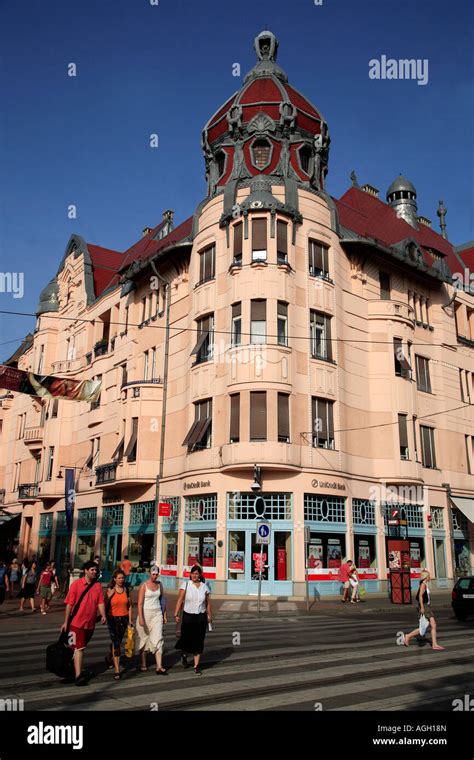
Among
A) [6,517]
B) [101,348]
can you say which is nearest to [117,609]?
[101,348]

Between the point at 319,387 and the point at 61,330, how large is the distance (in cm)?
2717

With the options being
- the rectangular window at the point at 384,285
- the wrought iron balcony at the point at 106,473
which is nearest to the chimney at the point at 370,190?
the rectangular window at the point at 384,285

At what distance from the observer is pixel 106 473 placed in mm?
34781

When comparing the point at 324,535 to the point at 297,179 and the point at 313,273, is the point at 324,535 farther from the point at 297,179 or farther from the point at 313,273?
the point at 297,179

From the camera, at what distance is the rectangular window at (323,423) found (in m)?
28.0

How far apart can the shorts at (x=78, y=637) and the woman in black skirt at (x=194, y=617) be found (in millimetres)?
1441

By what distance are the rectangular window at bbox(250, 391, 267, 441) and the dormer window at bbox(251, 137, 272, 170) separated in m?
12.0

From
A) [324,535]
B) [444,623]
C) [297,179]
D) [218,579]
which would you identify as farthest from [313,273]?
[444,623]

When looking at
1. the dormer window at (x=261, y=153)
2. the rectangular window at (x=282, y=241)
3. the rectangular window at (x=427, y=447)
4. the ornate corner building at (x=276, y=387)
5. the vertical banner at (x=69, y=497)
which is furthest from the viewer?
the vertical banner at (x=69, y=497)

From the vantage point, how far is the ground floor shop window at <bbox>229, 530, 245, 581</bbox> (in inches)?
1019

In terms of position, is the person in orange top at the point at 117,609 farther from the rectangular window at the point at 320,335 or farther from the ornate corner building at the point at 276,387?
the rectangular window at the point at 320,335

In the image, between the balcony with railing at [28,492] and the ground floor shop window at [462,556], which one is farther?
the balcony with railing at [28,492]

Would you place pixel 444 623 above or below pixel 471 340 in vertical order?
below
